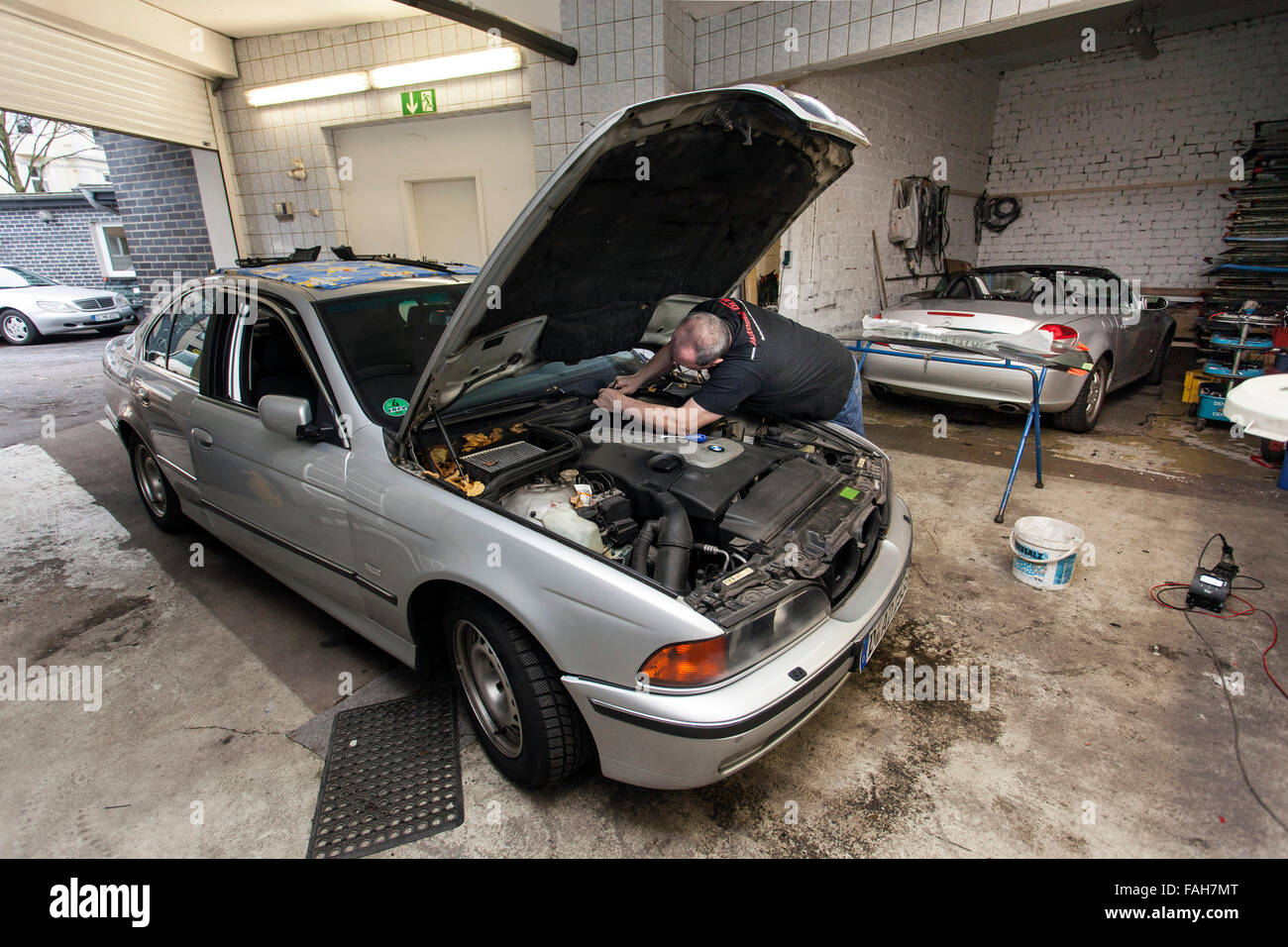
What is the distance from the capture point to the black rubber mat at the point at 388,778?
180cm

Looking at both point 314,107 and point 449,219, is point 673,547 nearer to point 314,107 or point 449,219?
point 449,219

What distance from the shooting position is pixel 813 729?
221 centimetres

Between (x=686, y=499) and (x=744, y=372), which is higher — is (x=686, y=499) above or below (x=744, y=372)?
below

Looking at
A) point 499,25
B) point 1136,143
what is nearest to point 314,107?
point 499,25

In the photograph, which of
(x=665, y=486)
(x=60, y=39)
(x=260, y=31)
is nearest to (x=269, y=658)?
(x=665, y=486)

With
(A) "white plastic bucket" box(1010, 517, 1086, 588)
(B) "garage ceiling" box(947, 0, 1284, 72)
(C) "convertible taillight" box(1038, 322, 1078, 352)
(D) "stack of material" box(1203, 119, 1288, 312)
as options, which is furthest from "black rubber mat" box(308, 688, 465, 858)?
(D) "stack of material" box(1203, 119, 1288, 312)

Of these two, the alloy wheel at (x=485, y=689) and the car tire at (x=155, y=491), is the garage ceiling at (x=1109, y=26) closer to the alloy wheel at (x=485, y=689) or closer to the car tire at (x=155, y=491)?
the alloy wheel at (x=485, y=689)

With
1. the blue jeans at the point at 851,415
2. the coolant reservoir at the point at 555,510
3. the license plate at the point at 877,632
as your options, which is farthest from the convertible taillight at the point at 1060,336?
the coolant reservoir at the point at 555,510

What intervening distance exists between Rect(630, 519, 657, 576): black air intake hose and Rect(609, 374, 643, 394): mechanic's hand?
1.14 metres

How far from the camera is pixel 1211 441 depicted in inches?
205

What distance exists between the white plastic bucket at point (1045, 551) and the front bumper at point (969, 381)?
6.60ft

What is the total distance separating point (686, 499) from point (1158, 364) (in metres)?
7.67
